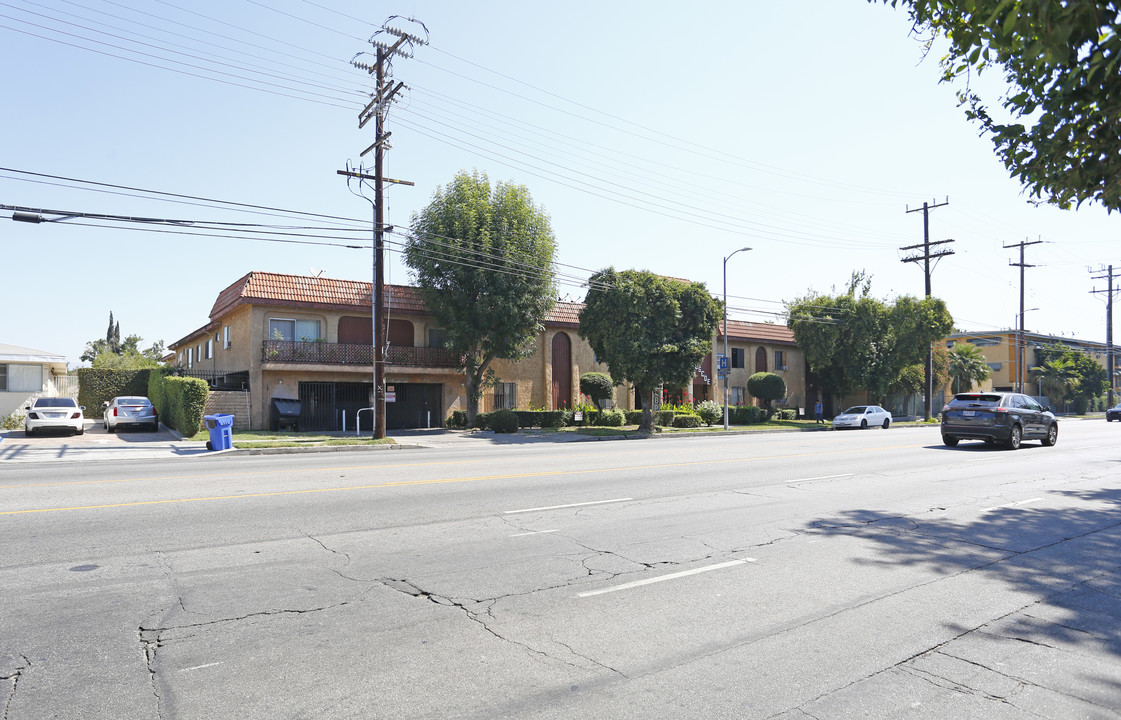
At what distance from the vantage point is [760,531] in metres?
8.48

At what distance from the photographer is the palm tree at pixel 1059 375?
2584 inches

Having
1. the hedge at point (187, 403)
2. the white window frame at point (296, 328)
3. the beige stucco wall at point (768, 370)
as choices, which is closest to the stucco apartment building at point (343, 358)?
the white window frame at point (296, 328)

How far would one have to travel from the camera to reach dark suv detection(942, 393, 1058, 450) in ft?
67.5

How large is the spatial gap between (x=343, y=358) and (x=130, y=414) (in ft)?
28.0

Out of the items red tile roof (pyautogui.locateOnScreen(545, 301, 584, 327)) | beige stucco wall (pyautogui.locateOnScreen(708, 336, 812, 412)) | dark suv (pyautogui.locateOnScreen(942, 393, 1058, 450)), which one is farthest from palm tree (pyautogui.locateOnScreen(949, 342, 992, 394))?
dark suv (pyautogui.locateOnScreen(942, 393, 1058, 450))

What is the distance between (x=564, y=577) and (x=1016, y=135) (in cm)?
597

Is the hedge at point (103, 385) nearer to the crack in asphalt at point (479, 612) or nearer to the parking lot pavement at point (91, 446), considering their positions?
the parking lot pavement at point (91, 446)

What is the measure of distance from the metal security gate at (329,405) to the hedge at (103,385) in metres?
11.0

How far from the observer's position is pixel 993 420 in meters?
20.6

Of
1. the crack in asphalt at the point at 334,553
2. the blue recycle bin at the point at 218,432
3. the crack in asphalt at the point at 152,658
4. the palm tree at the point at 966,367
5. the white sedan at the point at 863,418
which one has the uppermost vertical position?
the palm tree at the point at 966,367

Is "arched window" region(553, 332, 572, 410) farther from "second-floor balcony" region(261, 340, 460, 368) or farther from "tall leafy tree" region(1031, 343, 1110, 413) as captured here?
"tall leafy tree" region(1031, 343, 1110, 413)

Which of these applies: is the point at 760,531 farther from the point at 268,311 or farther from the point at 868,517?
the point at 268,311

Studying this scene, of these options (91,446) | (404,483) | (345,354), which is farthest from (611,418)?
(404,483)

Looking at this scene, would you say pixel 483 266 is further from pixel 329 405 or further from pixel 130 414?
pixel 130 414
